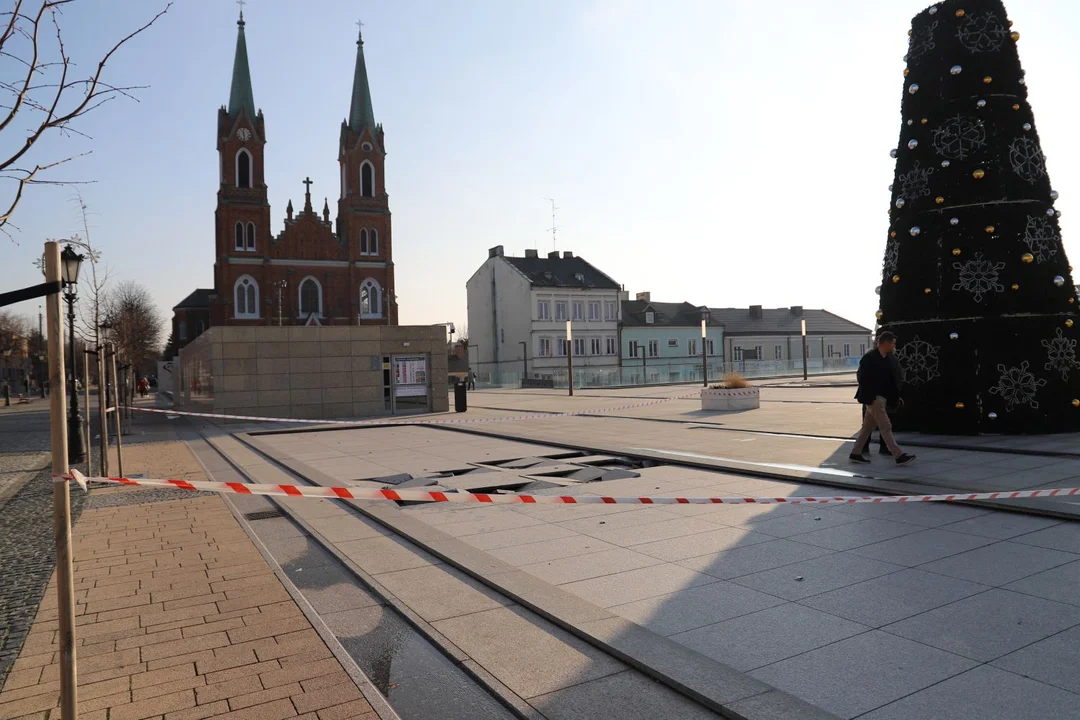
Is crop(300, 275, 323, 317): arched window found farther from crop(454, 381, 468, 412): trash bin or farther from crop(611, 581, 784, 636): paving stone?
crop(611, 581, 784, 636): paving stone

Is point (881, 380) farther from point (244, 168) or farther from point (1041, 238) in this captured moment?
point (244, 168)

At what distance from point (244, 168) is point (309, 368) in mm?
51506

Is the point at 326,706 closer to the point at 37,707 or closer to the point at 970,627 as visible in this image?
the point at 37,707

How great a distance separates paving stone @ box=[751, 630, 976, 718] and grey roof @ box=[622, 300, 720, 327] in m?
64.4

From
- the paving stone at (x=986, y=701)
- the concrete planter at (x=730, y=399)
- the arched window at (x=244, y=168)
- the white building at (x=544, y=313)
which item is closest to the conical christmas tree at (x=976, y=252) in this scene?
the concrete planter at (x=730, y=399)

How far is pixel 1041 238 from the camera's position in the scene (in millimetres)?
12484

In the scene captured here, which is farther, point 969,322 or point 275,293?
point 275,293

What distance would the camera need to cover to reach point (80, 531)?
24.8 ft

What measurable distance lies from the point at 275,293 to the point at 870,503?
217 ft

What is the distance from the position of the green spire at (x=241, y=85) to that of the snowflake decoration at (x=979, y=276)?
2728 inches

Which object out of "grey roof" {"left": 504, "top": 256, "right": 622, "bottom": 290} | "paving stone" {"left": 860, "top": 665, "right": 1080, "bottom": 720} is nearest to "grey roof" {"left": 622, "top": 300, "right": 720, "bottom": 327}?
"grey roof" {"left": 504, "top": 256, "right": 622, "bottom": 290}

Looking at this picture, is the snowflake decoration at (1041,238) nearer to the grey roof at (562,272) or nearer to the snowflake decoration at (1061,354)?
the snowflake decoration at (1061,354)

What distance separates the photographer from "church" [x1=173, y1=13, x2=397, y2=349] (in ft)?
219

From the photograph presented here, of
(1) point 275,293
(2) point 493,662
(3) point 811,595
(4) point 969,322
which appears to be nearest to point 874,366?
(4) point 969,322
